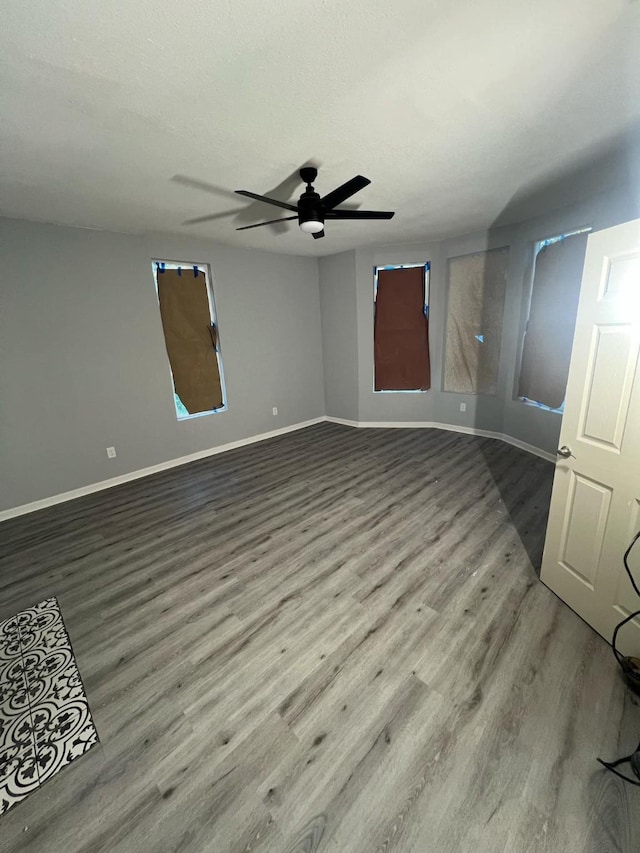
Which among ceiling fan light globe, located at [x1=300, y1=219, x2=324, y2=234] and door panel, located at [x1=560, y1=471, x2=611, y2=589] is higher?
ceiling fan light globe, located at [x1=300, y1=219, x2=324, y2=234]

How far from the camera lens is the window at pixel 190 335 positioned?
12.8ft

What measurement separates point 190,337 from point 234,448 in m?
1.58

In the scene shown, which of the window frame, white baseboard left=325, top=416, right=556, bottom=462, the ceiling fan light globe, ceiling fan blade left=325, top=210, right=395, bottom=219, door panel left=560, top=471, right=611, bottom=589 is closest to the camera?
door panel left=560, top=471, right=611, bottom=589

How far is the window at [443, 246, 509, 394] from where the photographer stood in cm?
417

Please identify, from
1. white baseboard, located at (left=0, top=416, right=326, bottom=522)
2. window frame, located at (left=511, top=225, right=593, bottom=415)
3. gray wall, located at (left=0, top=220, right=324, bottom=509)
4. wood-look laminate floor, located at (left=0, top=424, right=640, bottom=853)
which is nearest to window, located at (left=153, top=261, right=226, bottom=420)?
gray wall, located at (left=0, top=220, right=324, bottom=509)

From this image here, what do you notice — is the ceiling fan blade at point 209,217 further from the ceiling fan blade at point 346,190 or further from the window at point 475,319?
the window at point 475,319

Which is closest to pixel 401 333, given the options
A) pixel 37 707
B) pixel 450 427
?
pixel 450 427

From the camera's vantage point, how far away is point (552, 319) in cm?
350

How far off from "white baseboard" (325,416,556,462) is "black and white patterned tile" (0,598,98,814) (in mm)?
4260

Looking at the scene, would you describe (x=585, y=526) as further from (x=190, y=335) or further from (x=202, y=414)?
(x=190, y=335)

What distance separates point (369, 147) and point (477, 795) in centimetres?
319

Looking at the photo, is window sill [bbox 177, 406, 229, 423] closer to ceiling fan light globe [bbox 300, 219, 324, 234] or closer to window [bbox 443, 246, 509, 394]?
ceiling fan light globe [bbox 300, 219, 324, 234]

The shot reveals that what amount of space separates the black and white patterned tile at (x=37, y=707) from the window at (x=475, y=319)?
484cm

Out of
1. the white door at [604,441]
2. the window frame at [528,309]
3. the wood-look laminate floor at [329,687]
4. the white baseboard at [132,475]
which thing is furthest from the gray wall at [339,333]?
the white door at [604,441]
